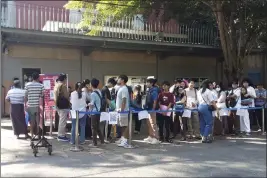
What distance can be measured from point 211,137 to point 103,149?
320cm

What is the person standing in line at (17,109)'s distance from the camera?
34.9ft

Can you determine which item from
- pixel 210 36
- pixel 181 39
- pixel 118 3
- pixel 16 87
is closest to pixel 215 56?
pixel 210 36

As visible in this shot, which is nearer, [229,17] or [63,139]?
[63,139]

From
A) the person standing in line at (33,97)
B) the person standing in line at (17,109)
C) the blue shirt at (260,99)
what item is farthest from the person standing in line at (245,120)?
the person standing in line at (17,109)

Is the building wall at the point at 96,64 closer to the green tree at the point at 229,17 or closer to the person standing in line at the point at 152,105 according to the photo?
the green tree at the point at 229,17

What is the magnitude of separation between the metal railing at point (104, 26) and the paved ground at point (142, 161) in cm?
735

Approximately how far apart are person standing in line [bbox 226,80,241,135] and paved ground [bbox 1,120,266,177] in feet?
5.98

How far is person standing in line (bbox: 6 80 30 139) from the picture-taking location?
10.6 metres

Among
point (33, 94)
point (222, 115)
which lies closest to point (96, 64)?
point (222, 115)

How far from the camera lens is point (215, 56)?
23078 mm

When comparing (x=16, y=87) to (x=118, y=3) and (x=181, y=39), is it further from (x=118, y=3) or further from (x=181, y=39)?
Answer: (x=181, y=39)

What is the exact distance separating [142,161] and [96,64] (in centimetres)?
1135

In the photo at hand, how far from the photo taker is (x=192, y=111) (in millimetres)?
11195

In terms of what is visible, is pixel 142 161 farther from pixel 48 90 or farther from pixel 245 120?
pixel 245 120
